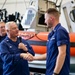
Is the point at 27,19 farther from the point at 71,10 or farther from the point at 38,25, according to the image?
the point at 71,10

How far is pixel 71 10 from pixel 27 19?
894 mm

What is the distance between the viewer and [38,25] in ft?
13.9

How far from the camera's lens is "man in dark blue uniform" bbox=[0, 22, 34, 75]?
2.32m

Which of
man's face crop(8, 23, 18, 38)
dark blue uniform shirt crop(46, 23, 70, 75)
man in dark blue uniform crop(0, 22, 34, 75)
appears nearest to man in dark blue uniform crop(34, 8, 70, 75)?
dark blue uniform shirt crop(46, 23, 70, 75)

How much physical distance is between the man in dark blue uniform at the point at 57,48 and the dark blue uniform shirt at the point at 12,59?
349 millimetres

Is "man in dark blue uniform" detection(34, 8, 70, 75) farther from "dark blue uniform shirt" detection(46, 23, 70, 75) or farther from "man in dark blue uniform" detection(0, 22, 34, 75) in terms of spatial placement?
"man in dark blue uniform" detection(0, 22, 34, 75)

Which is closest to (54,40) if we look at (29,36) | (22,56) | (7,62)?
(22,56)

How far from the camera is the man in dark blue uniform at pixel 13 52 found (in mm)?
2318

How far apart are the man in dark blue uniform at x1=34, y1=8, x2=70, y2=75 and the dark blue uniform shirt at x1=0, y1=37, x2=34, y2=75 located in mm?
349

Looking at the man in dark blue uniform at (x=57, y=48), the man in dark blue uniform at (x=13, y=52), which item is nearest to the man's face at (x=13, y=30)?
the man in dark blue uniform at (x=13, y=52)

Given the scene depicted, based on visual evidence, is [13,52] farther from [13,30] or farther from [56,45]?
[56,45]

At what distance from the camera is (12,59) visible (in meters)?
2.31

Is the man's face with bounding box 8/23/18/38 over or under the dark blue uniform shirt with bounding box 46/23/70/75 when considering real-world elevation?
over

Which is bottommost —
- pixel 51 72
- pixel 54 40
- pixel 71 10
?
pixel 51 72
